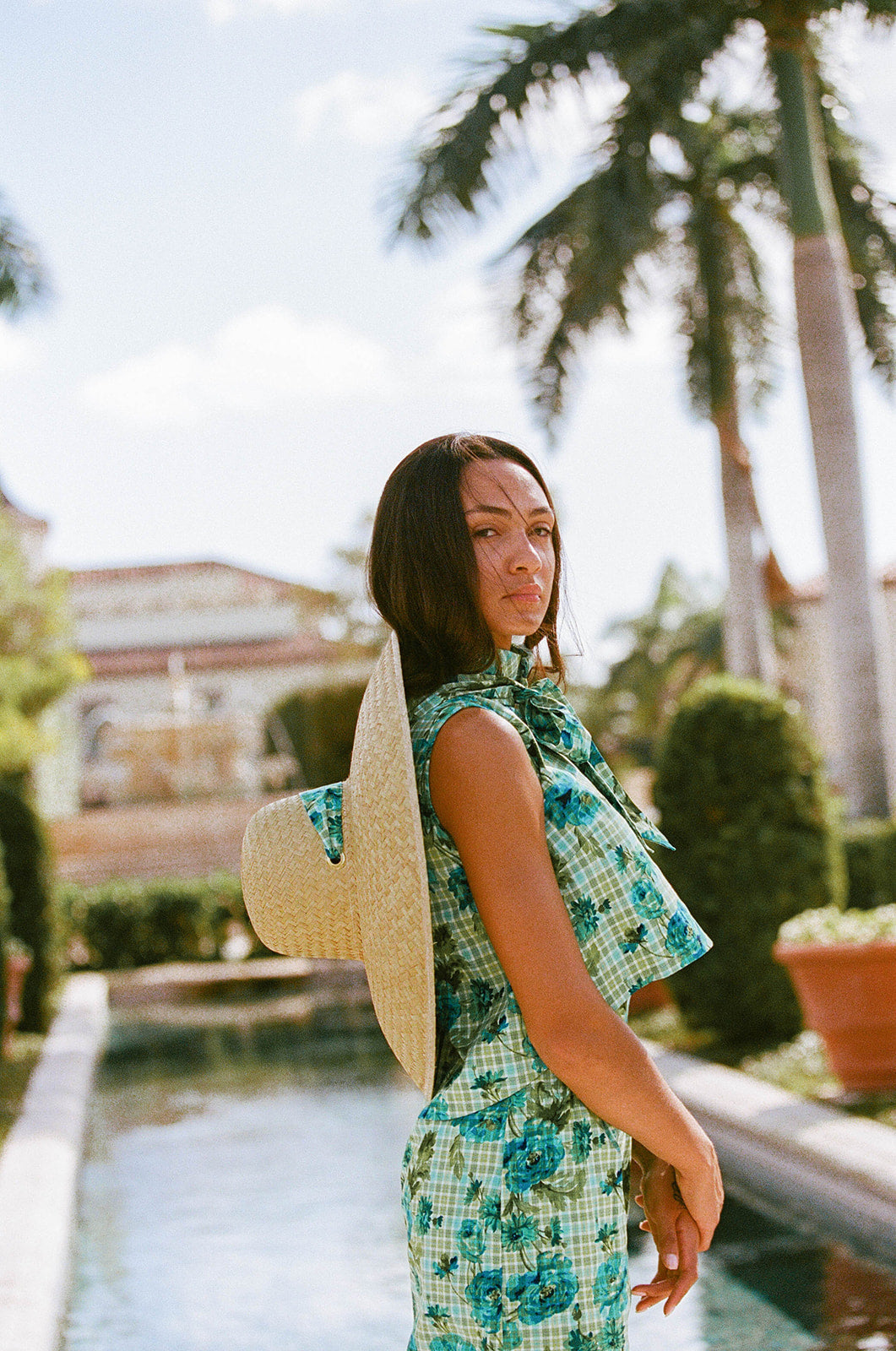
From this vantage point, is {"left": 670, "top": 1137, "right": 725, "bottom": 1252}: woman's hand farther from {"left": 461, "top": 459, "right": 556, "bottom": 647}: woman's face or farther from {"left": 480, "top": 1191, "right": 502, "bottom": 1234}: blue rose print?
{"left": 461, "top": 459, "right": 556, "bottom": 647}: woman's face

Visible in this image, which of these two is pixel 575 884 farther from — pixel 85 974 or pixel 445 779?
pixel 85 974

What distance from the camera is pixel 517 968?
1.44 m

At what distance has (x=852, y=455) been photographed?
1139cm

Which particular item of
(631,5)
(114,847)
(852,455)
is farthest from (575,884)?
(114,847)

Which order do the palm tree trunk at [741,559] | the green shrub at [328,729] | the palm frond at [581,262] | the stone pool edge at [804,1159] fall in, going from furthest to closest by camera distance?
the green shrub at [328,729], the palm tree trunk at [741,559], the palm frond at [581,262], the stone pool edge at [804,1159]

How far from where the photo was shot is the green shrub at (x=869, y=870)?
10.3 metres

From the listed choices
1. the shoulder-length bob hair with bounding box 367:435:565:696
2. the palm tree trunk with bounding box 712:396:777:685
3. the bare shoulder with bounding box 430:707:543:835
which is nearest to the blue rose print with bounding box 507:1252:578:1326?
the bare shoulder with bounding box 430:707:543:835

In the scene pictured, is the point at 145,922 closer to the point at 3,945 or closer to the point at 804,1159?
the point at 3,945

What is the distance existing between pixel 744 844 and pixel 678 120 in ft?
24.2

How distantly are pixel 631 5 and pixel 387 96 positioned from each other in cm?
219

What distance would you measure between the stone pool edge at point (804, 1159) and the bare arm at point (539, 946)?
10.9 ft

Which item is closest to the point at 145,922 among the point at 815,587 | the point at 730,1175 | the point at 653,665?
the point at 730,1175

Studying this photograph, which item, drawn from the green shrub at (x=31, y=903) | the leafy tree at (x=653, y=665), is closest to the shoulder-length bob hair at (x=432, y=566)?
the green shrub at (x=31, y=903)

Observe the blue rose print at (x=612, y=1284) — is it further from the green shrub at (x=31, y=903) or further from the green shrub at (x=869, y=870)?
the green shrub at (x=31, y=903)
